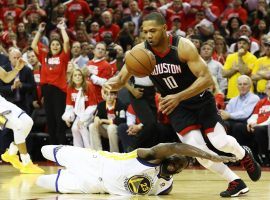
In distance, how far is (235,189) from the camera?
7.77 metres

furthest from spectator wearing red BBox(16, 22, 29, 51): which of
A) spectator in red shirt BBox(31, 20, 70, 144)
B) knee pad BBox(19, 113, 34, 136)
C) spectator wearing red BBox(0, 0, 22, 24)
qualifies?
knee pad BBox(19, 113, 34, 136)

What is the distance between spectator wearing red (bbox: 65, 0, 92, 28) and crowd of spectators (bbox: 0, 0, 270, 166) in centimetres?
39

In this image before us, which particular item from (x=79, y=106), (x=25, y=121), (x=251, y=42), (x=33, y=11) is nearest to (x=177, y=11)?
(x=251, y=42)

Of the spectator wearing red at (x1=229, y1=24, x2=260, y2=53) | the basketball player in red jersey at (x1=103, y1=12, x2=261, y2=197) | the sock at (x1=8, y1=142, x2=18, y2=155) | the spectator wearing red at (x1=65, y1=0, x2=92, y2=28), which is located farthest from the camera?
the spectator wearing red at (x1=65, y1=0, x2=92, y2=28)

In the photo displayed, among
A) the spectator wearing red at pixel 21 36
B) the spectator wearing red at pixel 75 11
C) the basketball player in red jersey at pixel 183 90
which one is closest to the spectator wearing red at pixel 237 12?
the spectator wearing red at pixel 75 11

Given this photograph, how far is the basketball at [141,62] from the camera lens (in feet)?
24.4

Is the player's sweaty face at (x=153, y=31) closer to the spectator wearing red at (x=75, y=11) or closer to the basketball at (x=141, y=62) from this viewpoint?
the basketball at (x=141, y=62)

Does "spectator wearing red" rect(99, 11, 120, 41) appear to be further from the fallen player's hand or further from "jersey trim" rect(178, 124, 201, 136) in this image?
the fallen player's hand

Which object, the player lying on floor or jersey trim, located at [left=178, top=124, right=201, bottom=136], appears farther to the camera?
jersey trim, located at [left=178, top=124, right=201, bottom=136]

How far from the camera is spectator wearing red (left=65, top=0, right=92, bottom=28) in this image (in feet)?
56.1

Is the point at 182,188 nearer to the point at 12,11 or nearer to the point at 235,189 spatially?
the point at 235,189

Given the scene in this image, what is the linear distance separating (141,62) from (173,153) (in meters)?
0.97

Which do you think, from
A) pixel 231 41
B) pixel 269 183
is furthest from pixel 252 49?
pixel 269 183

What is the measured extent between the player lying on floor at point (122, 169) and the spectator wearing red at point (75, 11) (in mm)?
9328
